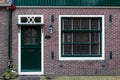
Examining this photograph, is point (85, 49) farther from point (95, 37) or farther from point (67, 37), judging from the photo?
point (67, 37)

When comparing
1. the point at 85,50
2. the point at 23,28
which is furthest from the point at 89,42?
the point at 23,28

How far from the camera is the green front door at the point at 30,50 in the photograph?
1412 centimetres

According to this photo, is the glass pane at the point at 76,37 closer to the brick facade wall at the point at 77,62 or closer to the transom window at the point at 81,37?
the transom window at the point at 81,37

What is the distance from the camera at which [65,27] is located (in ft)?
46.8

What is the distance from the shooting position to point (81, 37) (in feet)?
46.9

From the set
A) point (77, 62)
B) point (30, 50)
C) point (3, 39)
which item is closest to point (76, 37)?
point (77, 62)

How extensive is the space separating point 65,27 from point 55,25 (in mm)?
532

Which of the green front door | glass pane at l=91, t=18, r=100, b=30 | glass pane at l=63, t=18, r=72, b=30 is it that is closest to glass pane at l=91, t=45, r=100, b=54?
glass pane at l=91, t=18, r=100, b=30

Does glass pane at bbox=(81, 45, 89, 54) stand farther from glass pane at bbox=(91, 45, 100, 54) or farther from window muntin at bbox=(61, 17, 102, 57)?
glass pane at bbox=(91, 45, 100, 54)

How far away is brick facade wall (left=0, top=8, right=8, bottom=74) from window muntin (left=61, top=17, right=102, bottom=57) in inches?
107

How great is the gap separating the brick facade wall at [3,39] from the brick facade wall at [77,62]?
38 cm

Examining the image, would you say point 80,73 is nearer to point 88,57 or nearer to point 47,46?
point 88,57

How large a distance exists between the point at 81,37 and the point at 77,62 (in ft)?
4.09

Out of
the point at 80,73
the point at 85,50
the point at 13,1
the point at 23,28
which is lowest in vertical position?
the point at 80,73
